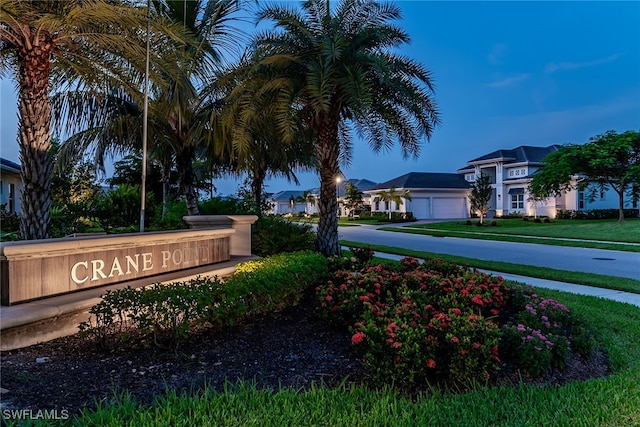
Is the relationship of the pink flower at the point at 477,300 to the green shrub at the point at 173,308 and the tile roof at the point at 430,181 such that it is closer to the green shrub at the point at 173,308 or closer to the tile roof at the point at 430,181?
the green shrub at the point at 173,308

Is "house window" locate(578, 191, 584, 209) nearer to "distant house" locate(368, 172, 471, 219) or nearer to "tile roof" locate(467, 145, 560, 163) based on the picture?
"tile roof" locate(467, 145, 560, 163)

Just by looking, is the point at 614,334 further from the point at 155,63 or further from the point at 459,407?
the point at 155,63

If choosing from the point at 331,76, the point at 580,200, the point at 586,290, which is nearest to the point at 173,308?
the point at 331,76

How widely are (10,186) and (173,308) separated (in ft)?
69.5

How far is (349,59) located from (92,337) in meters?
7.67

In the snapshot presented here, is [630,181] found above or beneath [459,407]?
above

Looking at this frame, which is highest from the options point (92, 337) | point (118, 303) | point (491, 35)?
point (491, 35)

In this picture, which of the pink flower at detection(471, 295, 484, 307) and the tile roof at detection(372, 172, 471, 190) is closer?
the pink flower at detection(471, 295, 484, 307)

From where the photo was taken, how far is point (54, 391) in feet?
10.0

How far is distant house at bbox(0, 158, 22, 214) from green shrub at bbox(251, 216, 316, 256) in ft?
45.7

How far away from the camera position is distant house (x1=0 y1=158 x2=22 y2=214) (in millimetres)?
18328

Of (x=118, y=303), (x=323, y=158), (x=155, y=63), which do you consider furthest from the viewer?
(x=323, y=158)

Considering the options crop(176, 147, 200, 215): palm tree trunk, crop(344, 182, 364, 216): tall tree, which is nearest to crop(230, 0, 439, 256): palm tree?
crop(176, 147, 200, 215): palm tree trunk

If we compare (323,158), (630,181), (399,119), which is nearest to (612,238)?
(630,181)
